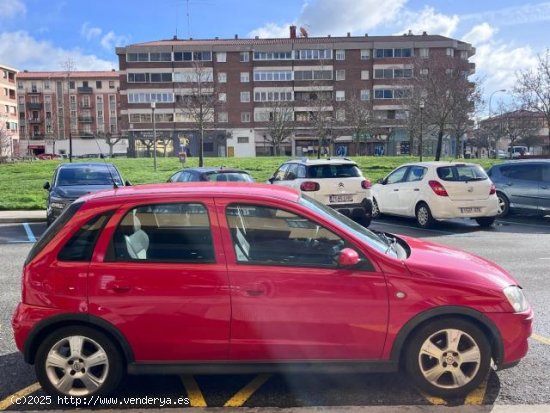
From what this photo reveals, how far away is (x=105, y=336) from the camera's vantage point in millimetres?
3590

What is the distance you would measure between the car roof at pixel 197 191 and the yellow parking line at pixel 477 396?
185 cm

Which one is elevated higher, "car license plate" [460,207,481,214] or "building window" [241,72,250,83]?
"building window" [241,72,250,83]

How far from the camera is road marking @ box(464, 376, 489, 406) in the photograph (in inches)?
143

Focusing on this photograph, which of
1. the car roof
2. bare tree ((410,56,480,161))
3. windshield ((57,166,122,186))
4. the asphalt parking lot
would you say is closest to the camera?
the asphalt parking lot

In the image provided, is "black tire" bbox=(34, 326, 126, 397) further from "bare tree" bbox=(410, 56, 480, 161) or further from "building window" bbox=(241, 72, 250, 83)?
"building window" bbox=(241, 72, 250, 83)

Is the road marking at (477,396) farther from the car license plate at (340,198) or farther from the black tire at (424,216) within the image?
the black tire at (424,216)

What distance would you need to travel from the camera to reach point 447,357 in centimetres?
364

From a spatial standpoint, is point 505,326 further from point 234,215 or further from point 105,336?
point 105,336

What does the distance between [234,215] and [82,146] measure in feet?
320

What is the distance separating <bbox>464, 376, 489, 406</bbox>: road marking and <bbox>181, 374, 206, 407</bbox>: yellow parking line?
1.84 m

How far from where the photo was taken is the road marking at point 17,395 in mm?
3658

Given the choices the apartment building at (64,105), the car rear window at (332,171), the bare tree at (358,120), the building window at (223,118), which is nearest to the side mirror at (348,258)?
the car rear window at (332,171)

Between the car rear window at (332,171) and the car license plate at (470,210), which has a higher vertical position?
the car rear window at (332,171)

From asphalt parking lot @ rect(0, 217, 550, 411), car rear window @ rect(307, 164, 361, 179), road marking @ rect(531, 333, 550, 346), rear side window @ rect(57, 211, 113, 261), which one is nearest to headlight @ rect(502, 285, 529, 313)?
asphalt parking lot @ rect(0, 217, 550, 411)
